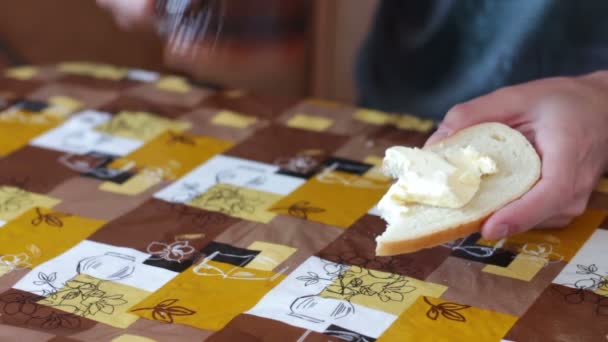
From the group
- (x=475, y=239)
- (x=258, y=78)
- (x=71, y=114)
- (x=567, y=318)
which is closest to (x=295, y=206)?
(x=475, y=239)

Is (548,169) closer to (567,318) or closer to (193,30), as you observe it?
(567,318)

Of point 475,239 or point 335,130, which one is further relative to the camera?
point 335,130

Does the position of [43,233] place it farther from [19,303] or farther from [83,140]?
[83,140]

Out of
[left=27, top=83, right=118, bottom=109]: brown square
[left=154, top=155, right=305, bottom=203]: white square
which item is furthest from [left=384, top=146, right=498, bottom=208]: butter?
[left=27, top=83, right=118, bottom=109]: brown square

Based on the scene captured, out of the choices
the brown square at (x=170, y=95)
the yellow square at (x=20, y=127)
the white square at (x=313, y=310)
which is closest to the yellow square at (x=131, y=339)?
the white square at (x=313, y=310)

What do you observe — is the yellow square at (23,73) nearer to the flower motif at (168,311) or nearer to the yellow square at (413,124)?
the yellow square at (413,124)

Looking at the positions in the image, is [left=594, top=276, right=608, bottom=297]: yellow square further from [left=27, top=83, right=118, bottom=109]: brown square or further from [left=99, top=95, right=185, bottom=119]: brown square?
[left=27, top=83, right=118, bottom=109]: brown square
